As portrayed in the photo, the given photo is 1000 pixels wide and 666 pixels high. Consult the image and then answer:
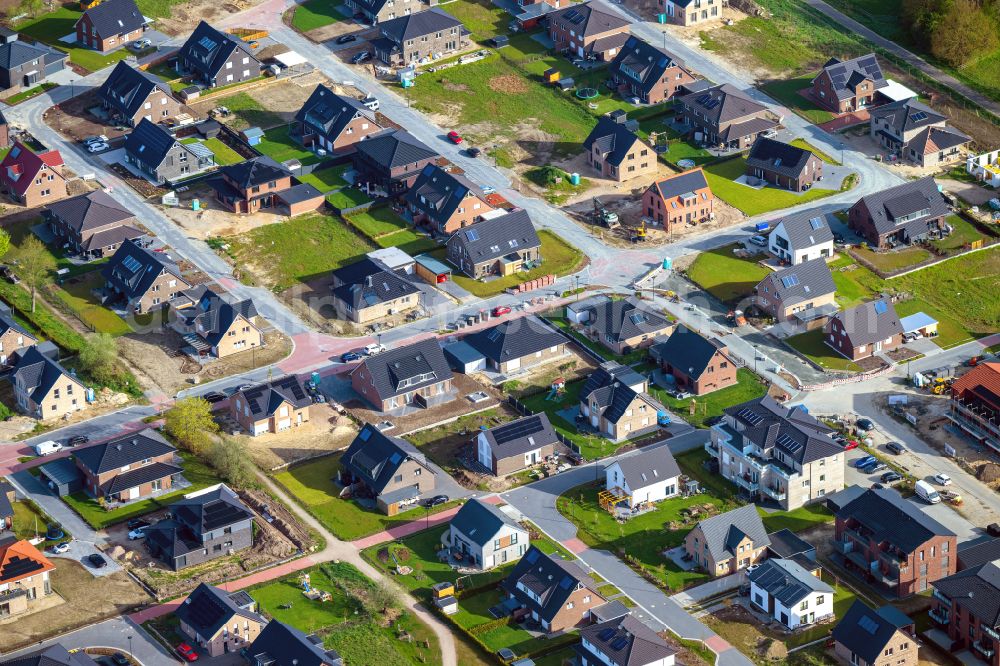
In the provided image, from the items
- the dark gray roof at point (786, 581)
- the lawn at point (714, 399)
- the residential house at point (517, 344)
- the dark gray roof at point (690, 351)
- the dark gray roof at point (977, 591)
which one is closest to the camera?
the dark gray roof at point (977, 591)

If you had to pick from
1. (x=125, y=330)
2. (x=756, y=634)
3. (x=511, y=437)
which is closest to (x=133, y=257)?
(x=125, y=330)

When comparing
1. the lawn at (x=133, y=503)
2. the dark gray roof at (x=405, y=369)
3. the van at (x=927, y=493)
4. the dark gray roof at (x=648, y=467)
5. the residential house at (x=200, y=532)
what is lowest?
the lawn at (x=133, y=503)

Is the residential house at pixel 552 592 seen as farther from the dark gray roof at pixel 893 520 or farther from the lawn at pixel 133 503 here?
the lawn at pixel 133 503

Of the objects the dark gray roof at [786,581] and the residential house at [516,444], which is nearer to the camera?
the dark gray roof at [786,581]

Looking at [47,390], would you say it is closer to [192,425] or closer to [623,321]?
[192,425]

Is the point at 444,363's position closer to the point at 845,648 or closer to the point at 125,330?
the point at 125,330

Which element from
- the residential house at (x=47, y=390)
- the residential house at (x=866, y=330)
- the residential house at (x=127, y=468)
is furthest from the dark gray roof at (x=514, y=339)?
the residential house at (x=47, y=390)
